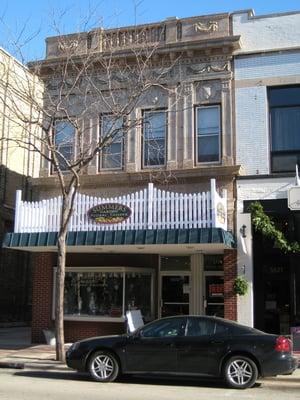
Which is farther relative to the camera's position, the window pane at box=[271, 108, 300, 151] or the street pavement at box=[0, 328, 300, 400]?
the window pane at box=[271, 108, 300, 151]

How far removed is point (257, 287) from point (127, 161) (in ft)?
19.1

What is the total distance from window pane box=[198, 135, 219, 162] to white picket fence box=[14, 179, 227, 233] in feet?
4.95

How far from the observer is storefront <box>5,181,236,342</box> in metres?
16.9

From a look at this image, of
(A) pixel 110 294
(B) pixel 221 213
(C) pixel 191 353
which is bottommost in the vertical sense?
(C) pixel 191 353

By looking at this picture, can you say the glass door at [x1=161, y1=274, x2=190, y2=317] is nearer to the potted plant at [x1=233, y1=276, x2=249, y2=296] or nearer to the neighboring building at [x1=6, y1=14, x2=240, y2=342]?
the neighboring building at [x1=6, y1=14, x2=240, y2=342]

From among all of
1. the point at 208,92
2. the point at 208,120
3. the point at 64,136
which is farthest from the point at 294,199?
the point at 64,136

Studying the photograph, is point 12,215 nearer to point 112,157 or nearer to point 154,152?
point 112,157

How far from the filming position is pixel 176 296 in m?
19.6

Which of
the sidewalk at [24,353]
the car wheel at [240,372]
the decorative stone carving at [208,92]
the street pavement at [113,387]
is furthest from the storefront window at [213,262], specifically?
the car wheel at [240,372]

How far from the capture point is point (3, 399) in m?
9.70

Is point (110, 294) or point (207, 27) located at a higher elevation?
point (207, 27)

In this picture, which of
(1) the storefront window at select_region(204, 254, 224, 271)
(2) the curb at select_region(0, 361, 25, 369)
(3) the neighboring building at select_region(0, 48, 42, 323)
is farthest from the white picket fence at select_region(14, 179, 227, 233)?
(3) the neighboring building at select_region(0, 48, 42, 323)

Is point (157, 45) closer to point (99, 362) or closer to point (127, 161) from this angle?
point (127, 161)

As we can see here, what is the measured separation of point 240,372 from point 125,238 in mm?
6336
